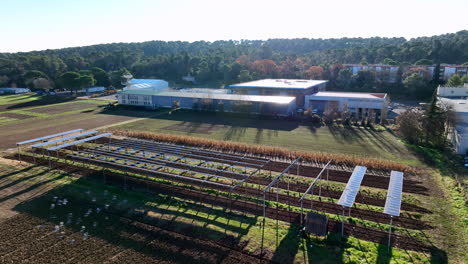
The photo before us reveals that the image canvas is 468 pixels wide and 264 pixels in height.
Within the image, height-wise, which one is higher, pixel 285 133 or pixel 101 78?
pixel 101 78

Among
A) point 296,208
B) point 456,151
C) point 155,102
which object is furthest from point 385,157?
point 155,102

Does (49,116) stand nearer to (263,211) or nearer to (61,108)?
(61,108)

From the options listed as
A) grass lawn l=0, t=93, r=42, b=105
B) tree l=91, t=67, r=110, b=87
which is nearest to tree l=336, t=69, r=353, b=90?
tree l=91, t=67, r=110, b=87

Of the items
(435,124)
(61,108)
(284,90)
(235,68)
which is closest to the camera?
(435,124)

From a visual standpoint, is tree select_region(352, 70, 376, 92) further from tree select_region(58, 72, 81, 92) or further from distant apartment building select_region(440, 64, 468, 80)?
tree select_region(58, 72, 81, 92)

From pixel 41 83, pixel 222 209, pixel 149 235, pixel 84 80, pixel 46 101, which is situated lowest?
pixel 149 235

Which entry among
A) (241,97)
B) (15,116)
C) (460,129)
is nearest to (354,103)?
(460,129)
